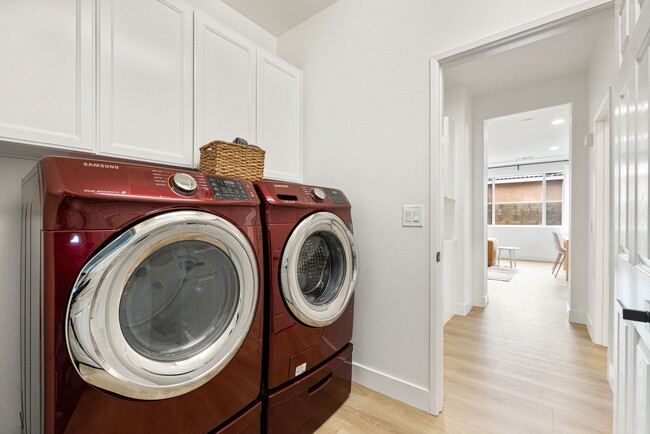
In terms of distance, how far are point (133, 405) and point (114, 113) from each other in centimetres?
115

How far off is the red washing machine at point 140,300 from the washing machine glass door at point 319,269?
18 cm

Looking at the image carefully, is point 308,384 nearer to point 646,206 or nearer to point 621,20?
point 646,206

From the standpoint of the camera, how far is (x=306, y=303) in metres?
1.39

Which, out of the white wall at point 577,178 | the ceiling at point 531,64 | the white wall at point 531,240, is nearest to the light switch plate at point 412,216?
Answer: the ceiling at point 531,64

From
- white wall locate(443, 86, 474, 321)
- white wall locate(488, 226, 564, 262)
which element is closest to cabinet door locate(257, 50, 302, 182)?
white wall locate(443, 86, 474, 321)

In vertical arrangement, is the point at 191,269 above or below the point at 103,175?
below

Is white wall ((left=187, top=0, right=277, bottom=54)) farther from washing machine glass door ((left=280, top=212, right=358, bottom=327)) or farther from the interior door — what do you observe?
the interior door

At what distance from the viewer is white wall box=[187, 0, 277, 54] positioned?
197 centimetres

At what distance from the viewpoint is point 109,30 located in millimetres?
1241

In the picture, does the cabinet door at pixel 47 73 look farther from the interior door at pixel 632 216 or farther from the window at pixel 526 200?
the window at pixel 526 200

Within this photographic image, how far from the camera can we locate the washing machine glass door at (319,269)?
4.32ft

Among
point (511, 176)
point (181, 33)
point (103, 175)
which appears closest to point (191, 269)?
point (103, 175)

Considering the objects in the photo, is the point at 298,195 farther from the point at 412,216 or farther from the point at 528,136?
the point at 528,136

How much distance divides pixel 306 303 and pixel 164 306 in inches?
24.5
